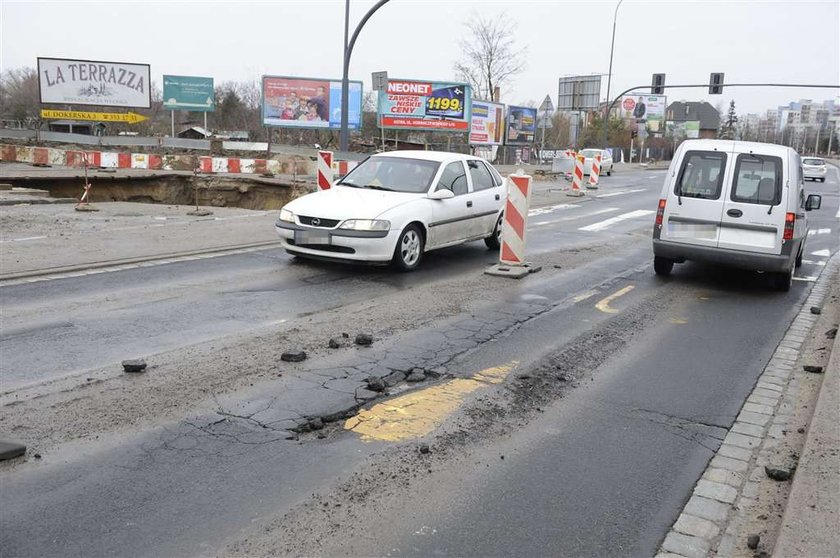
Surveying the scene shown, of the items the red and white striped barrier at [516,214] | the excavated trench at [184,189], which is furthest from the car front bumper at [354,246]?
the excavated trench at [184,189]

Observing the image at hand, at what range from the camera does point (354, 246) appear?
33.0 ft

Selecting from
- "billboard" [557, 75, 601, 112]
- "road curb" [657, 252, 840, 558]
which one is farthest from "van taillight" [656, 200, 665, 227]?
"billboard" [557, 75, 601, 112]

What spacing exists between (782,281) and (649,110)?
110849 mm

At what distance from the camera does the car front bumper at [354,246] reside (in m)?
10.0

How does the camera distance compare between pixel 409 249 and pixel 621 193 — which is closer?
pixel 409 249

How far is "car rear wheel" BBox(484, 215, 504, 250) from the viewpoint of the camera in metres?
13.0

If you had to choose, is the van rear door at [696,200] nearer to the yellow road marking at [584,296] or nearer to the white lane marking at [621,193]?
the yellow road marking at [584,296]

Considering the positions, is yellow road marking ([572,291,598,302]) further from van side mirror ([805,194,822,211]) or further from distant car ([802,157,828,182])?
distant car ([802,157,828,182])

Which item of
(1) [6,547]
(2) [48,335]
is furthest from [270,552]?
(2) [48,335]

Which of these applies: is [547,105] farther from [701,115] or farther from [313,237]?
[701,115]

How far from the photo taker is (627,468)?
4.48 meters

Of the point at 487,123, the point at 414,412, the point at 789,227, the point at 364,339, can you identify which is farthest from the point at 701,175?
the point at 487,123

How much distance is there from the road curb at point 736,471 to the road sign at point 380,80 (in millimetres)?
14443

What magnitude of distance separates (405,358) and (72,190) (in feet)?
67.2
